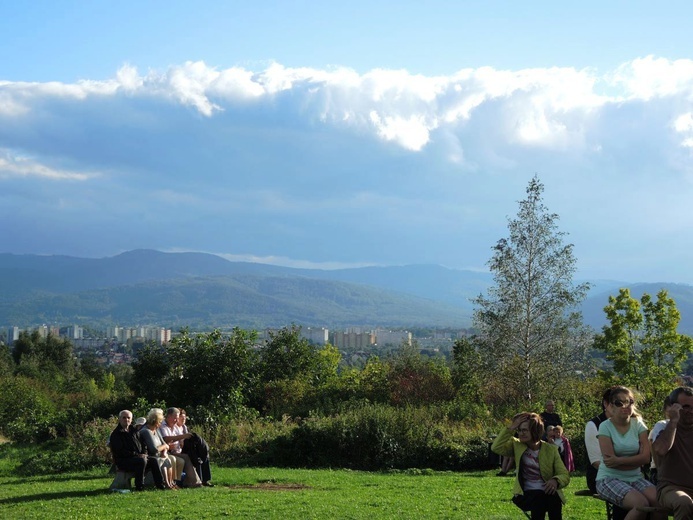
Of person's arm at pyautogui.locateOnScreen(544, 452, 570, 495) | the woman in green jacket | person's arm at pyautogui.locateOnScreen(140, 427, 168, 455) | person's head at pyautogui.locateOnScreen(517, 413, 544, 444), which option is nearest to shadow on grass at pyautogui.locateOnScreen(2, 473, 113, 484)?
person's arm at pyautogui.locateOnScreen(140, 427, 168, 455)

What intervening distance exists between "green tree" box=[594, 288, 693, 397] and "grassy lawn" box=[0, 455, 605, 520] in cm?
1755

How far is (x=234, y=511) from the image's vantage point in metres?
10.4

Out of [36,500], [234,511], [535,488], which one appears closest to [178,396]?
[36,500]

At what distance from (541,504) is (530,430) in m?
0.72

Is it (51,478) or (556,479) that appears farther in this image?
(51,478)

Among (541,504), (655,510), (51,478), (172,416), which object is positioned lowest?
(51,478)

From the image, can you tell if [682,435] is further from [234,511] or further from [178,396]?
[178,396]

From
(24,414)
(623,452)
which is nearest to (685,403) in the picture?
(623,452)

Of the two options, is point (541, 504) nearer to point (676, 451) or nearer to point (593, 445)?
point (593, 445)

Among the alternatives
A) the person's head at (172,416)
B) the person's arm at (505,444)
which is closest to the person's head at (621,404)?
the person's arm at (505,444)

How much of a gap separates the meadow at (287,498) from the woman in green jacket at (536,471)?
2.59 metres

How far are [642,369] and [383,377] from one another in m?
10.9

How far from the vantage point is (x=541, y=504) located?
7223 millimetres

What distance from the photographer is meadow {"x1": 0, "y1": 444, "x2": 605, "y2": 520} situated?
10.2m
